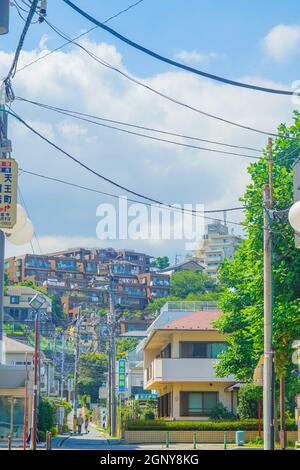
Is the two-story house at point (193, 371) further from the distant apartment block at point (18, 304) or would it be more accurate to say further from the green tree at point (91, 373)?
the distant apartment block at point (18, 304)

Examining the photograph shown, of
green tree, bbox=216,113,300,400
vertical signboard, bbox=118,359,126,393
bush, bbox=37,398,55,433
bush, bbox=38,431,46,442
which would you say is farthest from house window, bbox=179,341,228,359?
green tree, bbox=216,113,300,400

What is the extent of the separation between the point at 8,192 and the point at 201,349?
44.4 metres

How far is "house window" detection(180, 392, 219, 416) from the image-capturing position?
57.5 meters

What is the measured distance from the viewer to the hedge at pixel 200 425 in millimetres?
51906

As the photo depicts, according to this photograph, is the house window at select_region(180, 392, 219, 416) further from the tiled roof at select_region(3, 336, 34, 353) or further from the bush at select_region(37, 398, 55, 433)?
the tiled roof at select_region(3, 336, 34, 353)

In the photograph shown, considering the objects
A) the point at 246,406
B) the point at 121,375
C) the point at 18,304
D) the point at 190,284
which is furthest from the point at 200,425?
the point at 190,284

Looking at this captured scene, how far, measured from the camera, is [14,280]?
195500 millimetres

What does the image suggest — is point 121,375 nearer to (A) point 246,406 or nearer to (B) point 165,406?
(B) point 165,406

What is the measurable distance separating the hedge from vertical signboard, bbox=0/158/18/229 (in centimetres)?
3861

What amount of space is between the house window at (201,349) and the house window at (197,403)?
99.3 inches

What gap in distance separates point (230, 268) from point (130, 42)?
36.8 metres

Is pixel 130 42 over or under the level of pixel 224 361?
over
